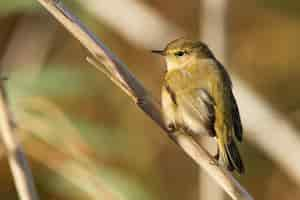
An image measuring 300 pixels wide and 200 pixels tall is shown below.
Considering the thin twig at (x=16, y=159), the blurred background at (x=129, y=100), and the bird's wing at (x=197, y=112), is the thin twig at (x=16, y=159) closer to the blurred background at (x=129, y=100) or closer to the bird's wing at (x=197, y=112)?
the blurred background at (x=129, y=100)

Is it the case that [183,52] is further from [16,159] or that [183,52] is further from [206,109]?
[16,159]

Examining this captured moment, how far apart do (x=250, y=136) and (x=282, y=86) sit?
99cm

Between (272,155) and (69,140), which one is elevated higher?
(69,140)

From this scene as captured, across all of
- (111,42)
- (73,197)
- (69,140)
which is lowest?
(73,197)

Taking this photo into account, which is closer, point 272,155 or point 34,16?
point 272,155

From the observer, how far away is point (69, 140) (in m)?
1.97

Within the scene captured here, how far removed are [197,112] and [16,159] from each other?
447 millimetres

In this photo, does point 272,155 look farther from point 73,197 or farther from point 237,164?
point 73,197

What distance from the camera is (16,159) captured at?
1.56 meters

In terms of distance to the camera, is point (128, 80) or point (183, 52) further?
point (183, 52)

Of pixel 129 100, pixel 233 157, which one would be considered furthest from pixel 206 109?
pixel 129 100

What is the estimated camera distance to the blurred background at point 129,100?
1935 mm

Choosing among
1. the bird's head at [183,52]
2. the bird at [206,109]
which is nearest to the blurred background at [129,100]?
the bird's head at [183,52]

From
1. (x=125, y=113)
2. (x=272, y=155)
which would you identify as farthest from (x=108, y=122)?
(x=272, y=155)
